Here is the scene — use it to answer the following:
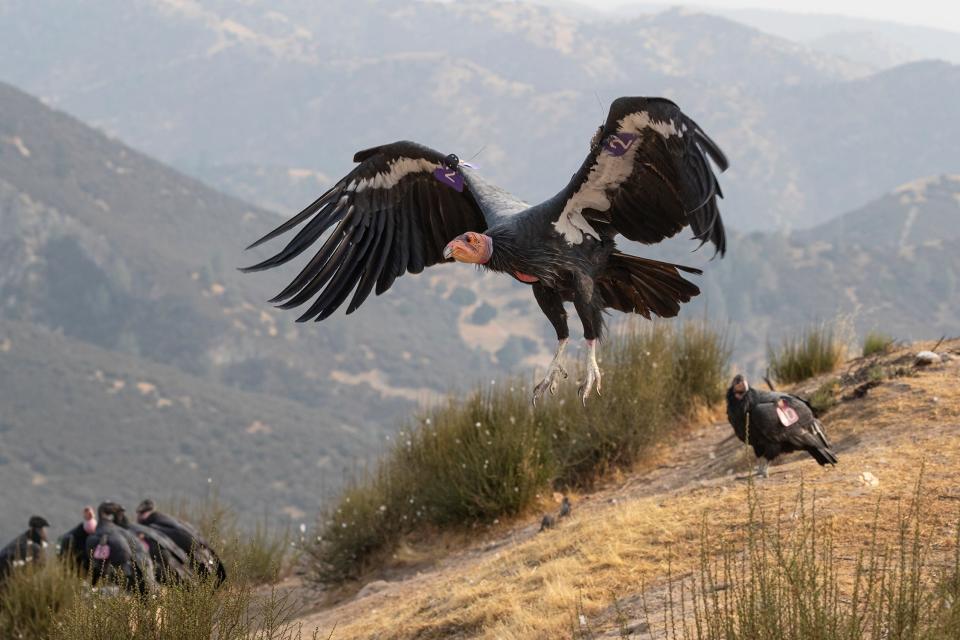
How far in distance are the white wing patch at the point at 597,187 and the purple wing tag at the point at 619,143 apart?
12mm

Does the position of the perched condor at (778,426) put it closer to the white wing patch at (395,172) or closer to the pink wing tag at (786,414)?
the pink wing tag at (786,414)

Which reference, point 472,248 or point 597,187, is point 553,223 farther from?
point 472,248

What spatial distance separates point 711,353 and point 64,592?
22.3 ft

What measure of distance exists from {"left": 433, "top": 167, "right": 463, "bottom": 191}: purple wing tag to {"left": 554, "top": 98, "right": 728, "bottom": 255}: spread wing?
1.02 m

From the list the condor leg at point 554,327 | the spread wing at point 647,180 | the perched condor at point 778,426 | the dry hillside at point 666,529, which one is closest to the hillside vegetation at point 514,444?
the dry hillside at point 666,529

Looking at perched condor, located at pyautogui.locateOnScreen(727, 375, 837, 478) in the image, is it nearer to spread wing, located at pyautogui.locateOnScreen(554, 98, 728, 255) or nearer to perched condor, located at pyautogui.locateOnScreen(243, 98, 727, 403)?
perched condor, located at pyautogui.locateOnScreen(243, 98, 727, 403)

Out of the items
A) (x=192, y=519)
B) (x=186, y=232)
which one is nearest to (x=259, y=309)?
(x=186, y=232)

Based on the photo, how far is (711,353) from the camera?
41.5ft

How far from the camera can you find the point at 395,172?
7.13m

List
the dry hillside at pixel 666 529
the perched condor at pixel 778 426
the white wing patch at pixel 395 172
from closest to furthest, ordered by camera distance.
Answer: the dry hillside at pixel 666 529 → the white wing patch at pixel 395 172 → the perched condor at pixel 778 426

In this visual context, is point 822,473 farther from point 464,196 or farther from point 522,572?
point 464,196

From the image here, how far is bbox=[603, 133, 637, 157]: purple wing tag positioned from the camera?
5852mm

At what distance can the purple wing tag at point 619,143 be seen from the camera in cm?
585

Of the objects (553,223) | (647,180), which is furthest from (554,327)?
(647,180)
